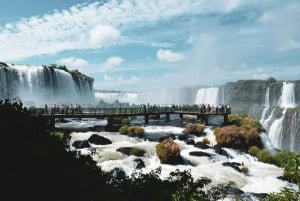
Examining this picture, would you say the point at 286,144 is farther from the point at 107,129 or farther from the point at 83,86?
the point at 83,86

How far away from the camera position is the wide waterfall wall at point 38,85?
6875 cm

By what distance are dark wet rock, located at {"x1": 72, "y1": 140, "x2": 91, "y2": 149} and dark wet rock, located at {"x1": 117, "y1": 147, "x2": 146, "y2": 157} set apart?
372 cm

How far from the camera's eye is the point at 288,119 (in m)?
71.7

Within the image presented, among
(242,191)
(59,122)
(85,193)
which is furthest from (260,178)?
(59,122)

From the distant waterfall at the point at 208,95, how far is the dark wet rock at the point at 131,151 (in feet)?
261

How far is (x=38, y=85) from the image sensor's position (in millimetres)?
78062

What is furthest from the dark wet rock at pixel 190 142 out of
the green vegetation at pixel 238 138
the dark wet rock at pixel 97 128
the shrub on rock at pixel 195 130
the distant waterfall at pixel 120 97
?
the distant waterfall at pixel 120 97

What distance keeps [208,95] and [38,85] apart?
54.2 meters

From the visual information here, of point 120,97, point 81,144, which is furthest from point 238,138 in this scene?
point 120,97

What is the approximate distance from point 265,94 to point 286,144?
1450 inches

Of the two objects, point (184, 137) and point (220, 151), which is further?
point (184, 137)

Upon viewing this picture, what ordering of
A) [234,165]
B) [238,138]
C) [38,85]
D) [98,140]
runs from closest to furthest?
[234,165]
[98,140]
[238,138]
[38,85]

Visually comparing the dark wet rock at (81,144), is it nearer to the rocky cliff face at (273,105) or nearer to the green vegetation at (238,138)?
the green vegetation at (238,138)

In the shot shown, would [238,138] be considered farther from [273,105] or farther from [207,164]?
[273,105]
